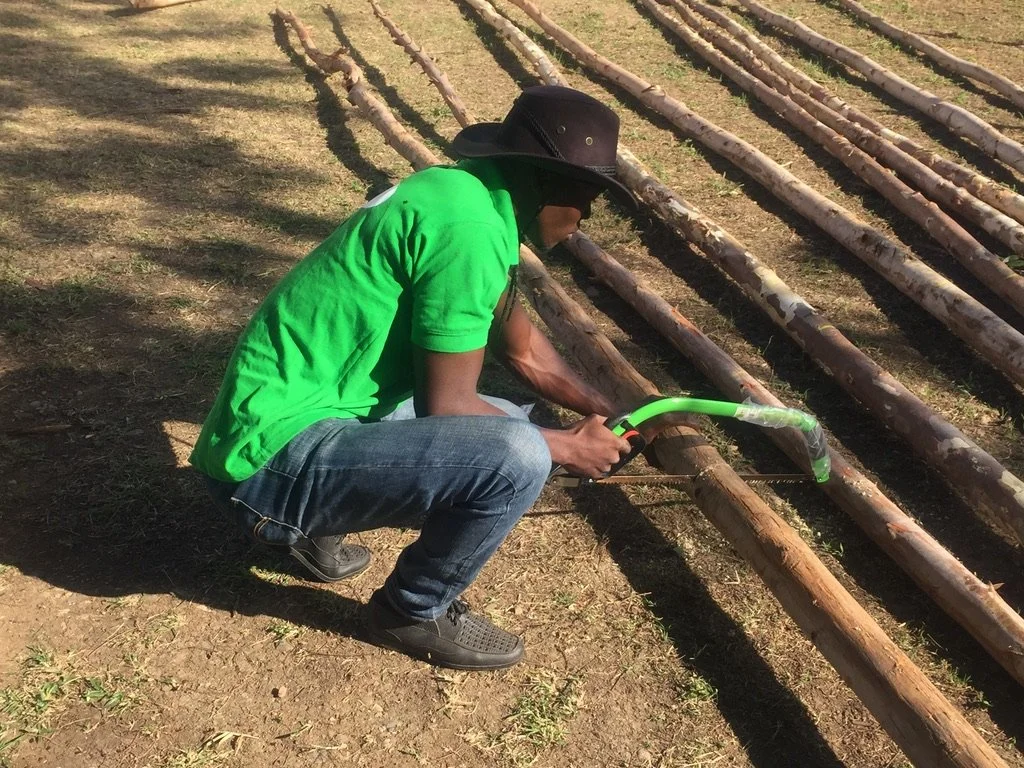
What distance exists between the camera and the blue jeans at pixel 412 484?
2.75m

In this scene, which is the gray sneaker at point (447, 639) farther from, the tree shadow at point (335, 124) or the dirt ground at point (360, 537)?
the tree shadow at point (335, 124)

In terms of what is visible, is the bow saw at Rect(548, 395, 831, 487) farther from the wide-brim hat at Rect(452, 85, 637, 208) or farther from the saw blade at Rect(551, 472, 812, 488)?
the wide-brim hat at Rect(452, 85, 637, 208)

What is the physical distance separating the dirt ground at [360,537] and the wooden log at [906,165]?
0.99ft

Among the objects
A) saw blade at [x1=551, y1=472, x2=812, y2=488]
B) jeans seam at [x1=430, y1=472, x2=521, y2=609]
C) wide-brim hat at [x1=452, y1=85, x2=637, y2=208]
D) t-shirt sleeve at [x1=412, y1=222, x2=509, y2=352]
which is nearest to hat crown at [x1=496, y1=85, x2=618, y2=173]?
wide-brim hat at [x1=452, y1=85, x2=637, y2=208]

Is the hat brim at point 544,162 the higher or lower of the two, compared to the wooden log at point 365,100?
higher

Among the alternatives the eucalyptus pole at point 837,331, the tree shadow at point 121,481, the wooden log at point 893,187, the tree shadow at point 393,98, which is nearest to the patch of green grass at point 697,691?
the tree shadow at point 121,481

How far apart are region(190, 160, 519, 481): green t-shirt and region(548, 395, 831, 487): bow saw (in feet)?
2.29

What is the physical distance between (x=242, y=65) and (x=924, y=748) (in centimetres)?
902

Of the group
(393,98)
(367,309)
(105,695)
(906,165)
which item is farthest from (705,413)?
(393,98)

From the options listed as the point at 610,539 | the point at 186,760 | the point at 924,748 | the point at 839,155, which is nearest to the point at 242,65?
the point at 839,155

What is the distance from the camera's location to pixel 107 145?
7637 millimetres

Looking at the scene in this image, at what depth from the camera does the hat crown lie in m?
2.74

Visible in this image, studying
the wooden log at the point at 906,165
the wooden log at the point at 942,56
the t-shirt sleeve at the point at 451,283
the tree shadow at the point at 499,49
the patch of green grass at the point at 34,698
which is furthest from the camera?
the tree shadow at the point at 499,49

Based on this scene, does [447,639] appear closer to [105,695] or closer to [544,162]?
[105,695]
